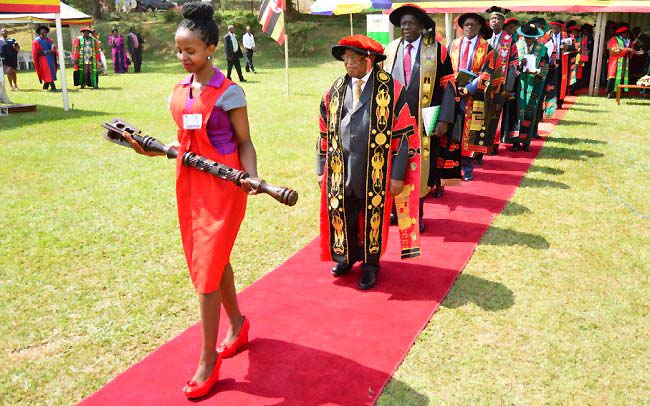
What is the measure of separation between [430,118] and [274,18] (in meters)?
A: 9.39

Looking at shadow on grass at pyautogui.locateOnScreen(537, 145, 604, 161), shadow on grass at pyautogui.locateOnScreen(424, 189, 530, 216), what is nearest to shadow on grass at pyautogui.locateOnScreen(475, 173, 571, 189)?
shadow on grass at pyautogui.locateOnScreen(424, 189, 530, 216)

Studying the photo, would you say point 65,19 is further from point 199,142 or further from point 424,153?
point 199,142

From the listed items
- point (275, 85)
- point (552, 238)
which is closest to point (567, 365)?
point (552, 238)

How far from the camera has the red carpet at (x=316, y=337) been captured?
10.6 feet

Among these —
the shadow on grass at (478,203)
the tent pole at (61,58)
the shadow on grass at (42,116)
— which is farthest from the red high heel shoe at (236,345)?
the tent pole at (61,58)

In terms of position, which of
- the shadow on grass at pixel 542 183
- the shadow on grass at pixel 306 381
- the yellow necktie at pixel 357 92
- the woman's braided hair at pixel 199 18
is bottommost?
the shadow on grass at pixel 306 381

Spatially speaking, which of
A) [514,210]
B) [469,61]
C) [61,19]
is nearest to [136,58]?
[61,19]

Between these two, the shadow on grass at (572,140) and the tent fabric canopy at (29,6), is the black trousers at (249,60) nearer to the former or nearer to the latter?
the tent fabric canopy at (29,6)

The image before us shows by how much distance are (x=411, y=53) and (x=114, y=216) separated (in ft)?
11.6

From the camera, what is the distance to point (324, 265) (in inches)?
198

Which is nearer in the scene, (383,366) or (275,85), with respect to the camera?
(383,366)

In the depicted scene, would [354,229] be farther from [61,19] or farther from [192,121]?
[61,19]

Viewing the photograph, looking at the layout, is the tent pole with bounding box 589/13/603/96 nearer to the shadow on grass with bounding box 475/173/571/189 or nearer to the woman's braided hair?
the shadow on grass with bounding box 475/173/571/189

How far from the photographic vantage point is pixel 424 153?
5578 millimetres
